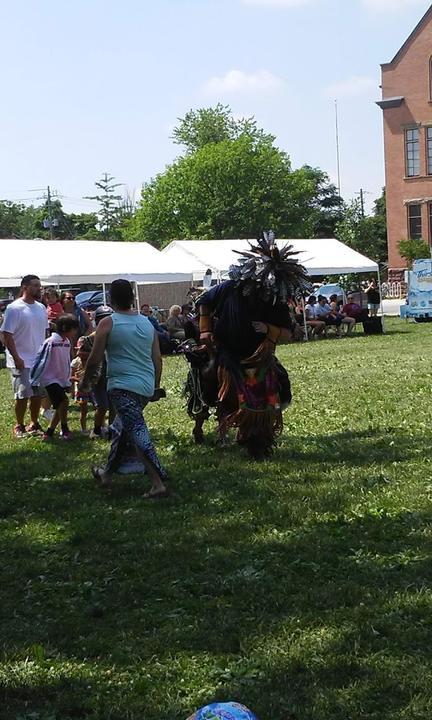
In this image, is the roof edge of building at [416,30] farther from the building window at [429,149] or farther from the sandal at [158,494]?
the sandal at [158,494]

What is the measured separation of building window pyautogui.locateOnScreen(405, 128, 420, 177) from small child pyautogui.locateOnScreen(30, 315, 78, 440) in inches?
2097

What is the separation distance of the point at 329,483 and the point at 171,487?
126cm

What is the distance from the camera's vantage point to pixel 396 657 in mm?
4191

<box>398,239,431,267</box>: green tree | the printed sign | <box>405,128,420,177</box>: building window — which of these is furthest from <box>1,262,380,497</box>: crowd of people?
<box>405,128,420,177</box>: building window

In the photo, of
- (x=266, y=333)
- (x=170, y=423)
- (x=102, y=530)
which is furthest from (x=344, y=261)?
(x=102, y=530)

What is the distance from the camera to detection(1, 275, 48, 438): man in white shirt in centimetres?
1077

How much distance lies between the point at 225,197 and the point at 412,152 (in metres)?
14.1

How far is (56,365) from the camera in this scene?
10516 mm

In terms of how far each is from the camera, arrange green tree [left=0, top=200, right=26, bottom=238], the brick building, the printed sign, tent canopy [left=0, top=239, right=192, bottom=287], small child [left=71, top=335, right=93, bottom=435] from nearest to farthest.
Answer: small child [left=71, top=335, right=93, bottom=435], tent canopy [left=0, top=239, right=192, bottom=287], the printed sign, the brick building, green tree [left=0, top=200, right=26, bottom=238]

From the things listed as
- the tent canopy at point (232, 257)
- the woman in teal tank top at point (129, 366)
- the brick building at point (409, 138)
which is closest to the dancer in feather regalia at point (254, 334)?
the woman in teal tank top at point (129, 366)

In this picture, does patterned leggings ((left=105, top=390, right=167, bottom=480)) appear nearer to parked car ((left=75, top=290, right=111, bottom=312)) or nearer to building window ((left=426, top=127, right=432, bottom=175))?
parked car ((left=75, top=290, right=111, bottom=312))

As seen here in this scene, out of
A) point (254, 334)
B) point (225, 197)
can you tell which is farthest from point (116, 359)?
point (225, 197)

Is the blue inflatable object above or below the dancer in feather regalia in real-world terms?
below

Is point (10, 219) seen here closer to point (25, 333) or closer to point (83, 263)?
point (83, 263)
